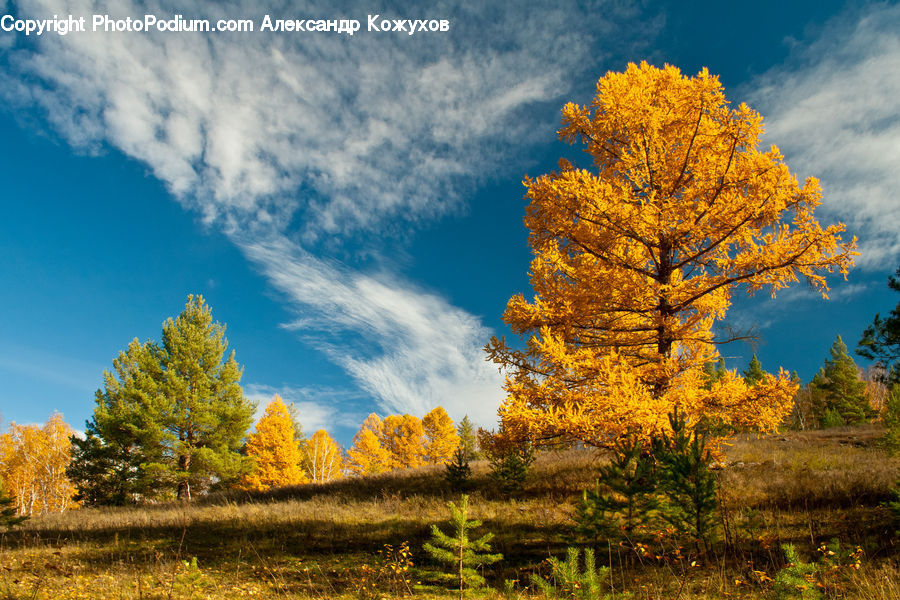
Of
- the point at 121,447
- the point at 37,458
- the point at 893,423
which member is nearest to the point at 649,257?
the point at 893,423

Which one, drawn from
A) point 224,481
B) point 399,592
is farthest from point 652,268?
point 224,481

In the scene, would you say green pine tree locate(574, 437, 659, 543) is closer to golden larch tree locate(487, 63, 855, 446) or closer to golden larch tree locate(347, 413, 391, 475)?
golden larch tree locate(487, 63, 855, 446)

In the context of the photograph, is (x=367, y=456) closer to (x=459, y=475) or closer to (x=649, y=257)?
(x=459, y=475)

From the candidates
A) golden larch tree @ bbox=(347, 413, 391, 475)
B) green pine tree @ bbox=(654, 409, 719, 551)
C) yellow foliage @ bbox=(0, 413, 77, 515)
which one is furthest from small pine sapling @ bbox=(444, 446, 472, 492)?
yellow foliage @ bbox=(0, 413, 77, 515)

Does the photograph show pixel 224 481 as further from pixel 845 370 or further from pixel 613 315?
pixel 845 370

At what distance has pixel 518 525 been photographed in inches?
375

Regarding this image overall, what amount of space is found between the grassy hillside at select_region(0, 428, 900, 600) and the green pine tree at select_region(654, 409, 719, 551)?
1.32 ft

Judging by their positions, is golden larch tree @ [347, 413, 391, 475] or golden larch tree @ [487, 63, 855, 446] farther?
golden larch tree @ [347, 413, 391, 475]

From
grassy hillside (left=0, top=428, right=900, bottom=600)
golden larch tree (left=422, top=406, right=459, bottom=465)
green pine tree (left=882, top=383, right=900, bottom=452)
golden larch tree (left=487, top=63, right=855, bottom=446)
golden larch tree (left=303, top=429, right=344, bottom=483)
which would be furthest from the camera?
golden larch tree (left=422, top=406, right=459, bottom=465)

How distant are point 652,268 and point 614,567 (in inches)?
230

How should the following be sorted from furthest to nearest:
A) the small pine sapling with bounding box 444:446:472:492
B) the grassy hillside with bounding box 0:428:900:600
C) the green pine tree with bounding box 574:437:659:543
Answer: the small pine sapling with bounding box 444:446:472:492
the green pine tree with bounding box 574:437:659:543
the grassy hillside with bounding box 0:428:900:600

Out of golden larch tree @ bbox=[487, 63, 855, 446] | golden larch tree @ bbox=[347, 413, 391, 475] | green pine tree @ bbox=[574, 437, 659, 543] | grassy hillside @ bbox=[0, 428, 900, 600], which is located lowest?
golden larch tree @ bbox=[347, 413, 391, 475]

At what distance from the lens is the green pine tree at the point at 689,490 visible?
231 inches

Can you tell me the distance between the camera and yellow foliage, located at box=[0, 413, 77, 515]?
4075cm
